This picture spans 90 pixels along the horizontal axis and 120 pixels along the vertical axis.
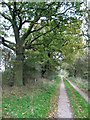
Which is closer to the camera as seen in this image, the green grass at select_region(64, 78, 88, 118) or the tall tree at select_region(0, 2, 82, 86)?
the tall tree at select_region(0, 2, 82, 86)

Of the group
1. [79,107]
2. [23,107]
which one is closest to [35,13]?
[23,107]

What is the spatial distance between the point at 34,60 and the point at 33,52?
594 millimetres

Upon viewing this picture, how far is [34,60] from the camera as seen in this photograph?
24.5ft

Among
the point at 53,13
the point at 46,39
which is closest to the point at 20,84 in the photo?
the point at 46,39

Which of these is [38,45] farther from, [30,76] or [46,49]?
[30,76]

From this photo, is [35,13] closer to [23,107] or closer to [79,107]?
[23,107]

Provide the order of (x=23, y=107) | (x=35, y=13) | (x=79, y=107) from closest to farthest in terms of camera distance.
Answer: (x=35, y=13) < (x=23, y=107) < (x=79, y=107)

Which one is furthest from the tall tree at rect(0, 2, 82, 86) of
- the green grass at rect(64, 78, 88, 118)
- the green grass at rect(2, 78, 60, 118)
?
the green grass at rect(64, 78, 88, 118)

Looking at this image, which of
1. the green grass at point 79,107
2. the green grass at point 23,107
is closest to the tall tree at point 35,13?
the green grass at point 23,107

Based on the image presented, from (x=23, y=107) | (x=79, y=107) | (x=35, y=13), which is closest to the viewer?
(x=35, y=13)

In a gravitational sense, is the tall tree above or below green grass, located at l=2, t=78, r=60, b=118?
above

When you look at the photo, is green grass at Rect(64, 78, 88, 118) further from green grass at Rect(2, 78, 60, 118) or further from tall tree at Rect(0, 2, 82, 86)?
tall tree at Rect(0, 2, 82, 86)

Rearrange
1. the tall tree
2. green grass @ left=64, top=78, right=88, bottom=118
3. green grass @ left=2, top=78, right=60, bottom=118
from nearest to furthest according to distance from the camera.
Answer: the tall tree < green grass @ left=2, top=78, right=60, bottom=118 < green grass @ left=64, top=78, right=88, bottom=118

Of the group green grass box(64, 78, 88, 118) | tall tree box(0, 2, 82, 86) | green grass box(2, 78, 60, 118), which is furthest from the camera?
green grass box(64, 78, 88, 118)
